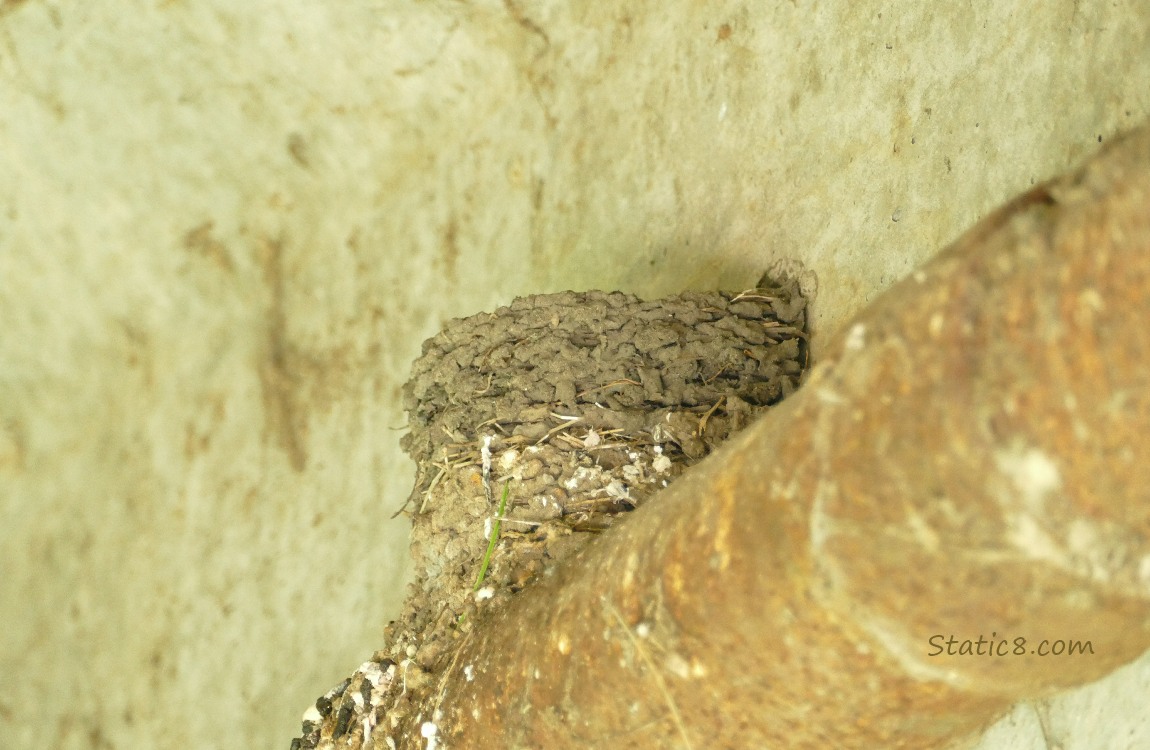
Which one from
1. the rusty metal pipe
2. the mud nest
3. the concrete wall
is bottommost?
the rusty metal pipe

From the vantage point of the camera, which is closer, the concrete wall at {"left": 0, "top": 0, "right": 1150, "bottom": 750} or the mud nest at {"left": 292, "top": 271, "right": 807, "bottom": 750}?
the mud nest at {"left": 292, "top": 271, "right": 807, "bottom": 750}

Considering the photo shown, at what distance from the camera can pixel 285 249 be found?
3.63m

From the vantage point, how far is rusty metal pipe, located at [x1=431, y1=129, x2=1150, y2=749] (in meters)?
0.75

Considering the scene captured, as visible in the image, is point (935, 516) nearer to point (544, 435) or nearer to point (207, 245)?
point (544, 435)

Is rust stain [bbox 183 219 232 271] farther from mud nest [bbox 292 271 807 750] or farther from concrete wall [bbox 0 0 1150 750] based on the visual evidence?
mud nest [bbox 292 271 807 750]

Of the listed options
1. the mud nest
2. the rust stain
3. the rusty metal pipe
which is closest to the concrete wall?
the rust stain

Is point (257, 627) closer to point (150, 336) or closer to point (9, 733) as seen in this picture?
point (9, 733)

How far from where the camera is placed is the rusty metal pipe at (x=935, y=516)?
2.46 feet

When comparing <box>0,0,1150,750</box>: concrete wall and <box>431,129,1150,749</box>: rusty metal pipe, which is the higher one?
<box>0,0,1150,750</box>: concrete wall

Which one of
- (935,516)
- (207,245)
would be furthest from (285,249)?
(935,516)

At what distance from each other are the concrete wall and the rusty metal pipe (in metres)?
1.23

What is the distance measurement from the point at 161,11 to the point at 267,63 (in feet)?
1.14

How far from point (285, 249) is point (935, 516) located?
124 inches

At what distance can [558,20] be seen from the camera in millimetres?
3330
